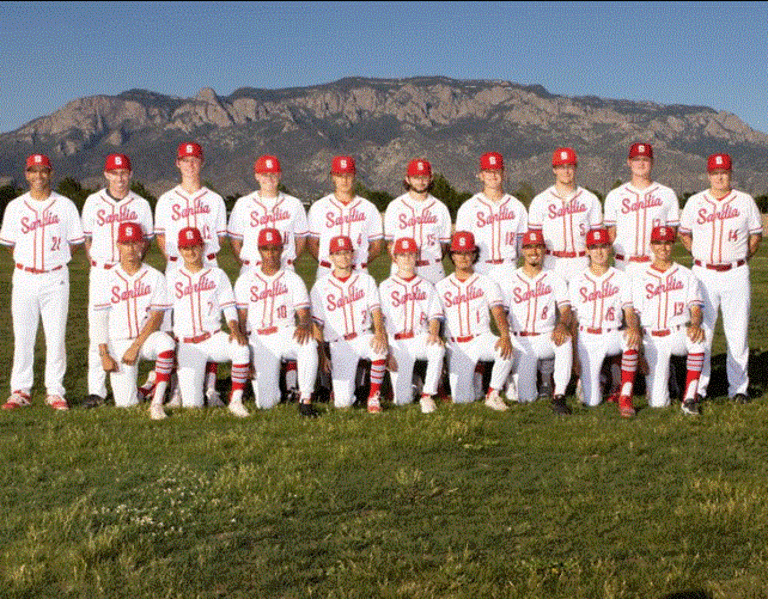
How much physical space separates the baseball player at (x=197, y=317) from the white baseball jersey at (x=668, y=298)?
3.98 metres

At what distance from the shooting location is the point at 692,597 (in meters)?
4.33

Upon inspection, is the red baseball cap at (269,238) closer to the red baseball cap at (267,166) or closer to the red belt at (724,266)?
the red baseball cap at (267,166)

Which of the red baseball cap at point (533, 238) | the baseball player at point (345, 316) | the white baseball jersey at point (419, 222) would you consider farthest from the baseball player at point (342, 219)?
the red baseball cap at point (533, 238)

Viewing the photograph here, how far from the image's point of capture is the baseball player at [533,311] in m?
8.83

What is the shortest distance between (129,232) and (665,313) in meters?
5.33

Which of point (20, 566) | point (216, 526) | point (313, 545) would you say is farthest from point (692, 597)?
point (20, 566)

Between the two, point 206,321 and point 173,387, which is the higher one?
point 206,321

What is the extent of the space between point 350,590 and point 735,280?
19.6 ft

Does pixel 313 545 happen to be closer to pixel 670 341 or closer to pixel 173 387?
pixel 173 387

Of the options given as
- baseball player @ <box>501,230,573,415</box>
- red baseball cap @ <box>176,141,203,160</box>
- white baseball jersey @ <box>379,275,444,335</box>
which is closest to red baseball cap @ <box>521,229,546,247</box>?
baseball player @ <box>501,230,573,415</box>

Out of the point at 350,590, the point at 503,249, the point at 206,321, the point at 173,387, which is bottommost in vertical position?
the point at 350,590

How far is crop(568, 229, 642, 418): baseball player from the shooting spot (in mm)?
8664

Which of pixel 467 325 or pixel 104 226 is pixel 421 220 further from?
pixel 104 226

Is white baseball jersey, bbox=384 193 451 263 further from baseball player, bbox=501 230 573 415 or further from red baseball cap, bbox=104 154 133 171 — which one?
red baseball cap, bbox=104 154 133 171
